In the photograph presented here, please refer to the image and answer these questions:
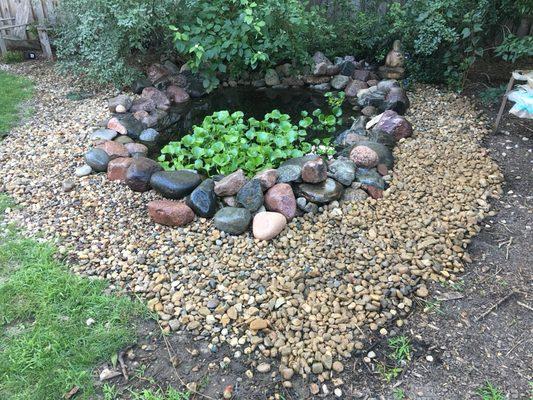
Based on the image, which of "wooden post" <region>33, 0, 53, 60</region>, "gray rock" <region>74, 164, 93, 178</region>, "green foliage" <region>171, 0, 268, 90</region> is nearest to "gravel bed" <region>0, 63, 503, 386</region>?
"gray rock" <region>74, 164, 93, 178</region>

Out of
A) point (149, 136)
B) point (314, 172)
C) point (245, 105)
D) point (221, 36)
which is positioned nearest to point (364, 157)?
point (314, 172)

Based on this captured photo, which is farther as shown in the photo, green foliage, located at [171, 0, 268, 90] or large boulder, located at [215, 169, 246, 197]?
green foliage, located at [171, 0, 268, 90]

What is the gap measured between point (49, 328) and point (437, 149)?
10.8ft

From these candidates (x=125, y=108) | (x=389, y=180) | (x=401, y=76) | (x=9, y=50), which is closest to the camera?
(x=389, y=180)

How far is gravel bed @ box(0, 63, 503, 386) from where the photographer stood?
2.46 m

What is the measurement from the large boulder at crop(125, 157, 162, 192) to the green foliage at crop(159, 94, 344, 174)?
0.31 m

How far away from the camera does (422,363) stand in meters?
2.26

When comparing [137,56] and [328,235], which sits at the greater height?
[137,56]

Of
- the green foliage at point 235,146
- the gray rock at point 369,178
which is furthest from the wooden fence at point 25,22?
the gray rock at point 369,178

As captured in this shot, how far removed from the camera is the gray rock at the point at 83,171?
12.2 feet

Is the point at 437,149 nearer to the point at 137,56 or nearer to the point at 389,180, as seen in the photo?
the point at 389,180

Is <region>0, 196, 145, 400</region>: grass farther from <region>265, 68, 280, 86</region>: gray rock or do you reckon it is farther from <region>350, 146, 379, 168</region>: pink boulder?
<region>265, 68, 280, 86</region>: gray rock

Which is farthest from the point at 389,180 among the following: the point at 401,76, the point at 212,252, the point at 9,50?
the point at 9,50

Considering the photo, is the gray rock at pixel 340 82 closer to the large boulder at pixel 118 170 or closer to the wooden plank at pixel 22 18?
the large boulder at pixel 118 170
